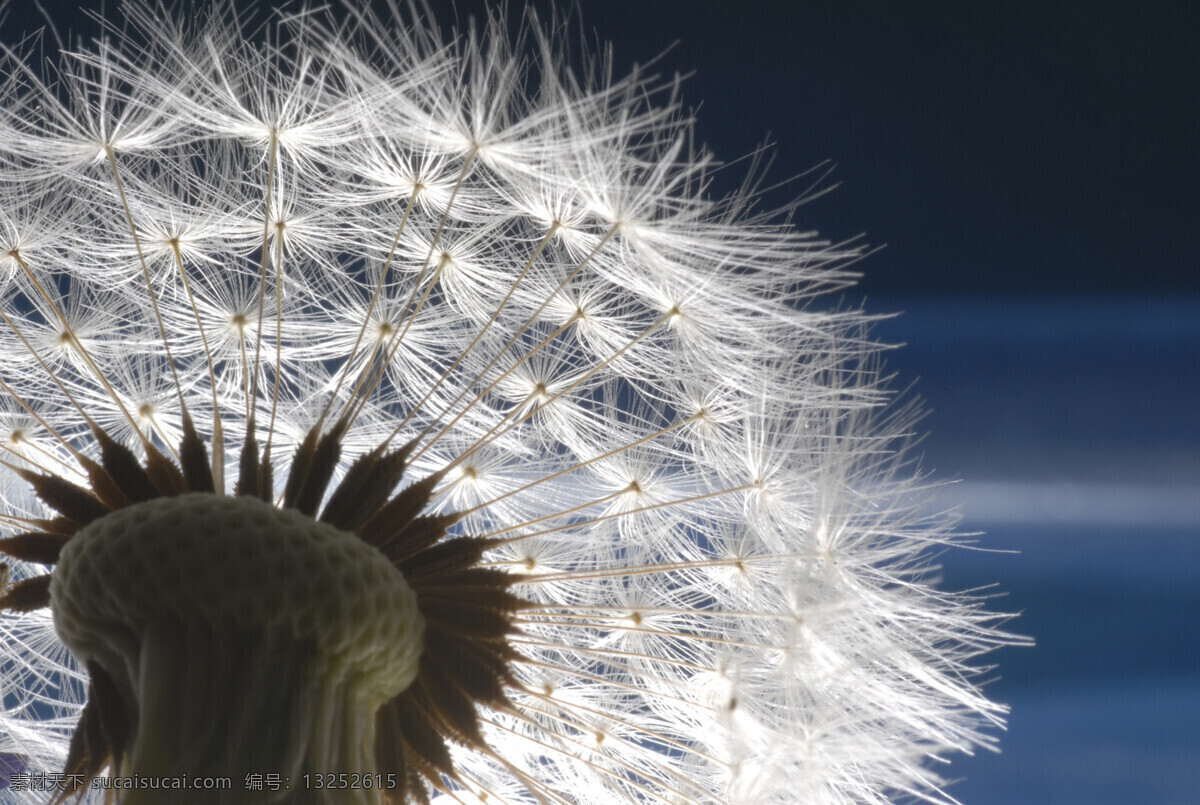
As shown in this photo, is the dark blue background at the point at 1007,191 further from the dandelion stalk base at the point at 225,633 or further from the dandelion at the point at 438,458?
the dandelion stalk base at the point at 225,633

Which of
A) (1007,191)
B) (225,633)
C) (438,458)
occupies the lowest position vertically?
(225,633)

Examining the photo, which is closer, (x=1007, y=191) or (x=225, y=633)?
(x=225, y=633)

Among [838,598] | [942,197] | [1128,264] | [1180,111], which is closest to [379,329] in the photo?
[838,598]

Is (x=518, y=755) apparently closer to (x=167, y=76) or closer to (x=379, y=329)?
(x=379, y=329)

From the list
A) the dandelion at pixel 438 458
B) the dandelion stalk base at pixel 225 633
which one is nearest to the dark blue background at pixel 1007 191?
the dandelion at pixel 438 458

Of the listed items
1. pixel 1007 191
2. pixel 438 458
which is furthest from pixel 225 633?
pixel 1007 191

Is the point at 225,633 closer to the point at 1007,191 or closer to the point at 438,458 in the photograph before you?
the point at 438,458
